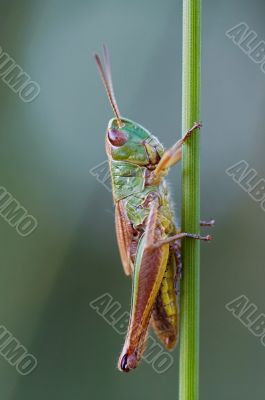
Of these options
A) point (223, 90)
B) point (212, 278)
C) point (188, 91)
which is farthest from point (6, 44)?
point (188, 91)

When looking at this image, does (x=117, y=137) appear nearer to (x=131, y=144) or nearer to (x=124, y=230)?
(x=131, y=144)

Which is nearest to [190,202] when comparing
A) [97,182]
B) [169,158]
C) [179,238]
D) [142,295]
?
[179,238]

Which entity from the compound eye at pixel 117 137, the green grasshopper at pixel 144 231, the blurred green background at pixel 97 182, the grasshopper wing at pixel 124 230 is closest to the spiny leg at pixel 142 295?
the green grasshopper at pixel 144 231

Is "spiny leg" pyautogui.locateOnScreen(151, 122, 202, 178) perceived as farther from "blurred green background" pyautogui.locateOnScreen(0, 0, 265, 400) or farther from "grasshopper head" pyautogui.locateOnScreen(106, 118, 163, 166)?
"blurred green background" pyautogui.locateOnScreen(0, 0, 265, 400)

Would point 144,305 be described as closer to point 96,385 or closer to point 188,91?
point 188,91

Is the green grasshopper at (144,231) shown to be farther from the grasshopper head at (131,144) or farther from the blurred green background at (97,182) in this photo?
the blurred green background at (97,182)

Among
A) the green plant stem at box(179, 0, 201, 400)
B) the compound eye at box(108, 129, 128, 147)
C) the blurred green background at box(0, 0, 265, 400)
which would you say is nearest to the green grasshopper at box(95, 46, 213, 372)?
the compound eye at box(108, 129, 128, 147)

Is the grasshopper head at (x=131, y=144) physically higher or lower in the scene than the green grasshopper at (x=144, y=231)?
higher

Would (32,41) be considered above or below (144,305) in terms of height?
above
